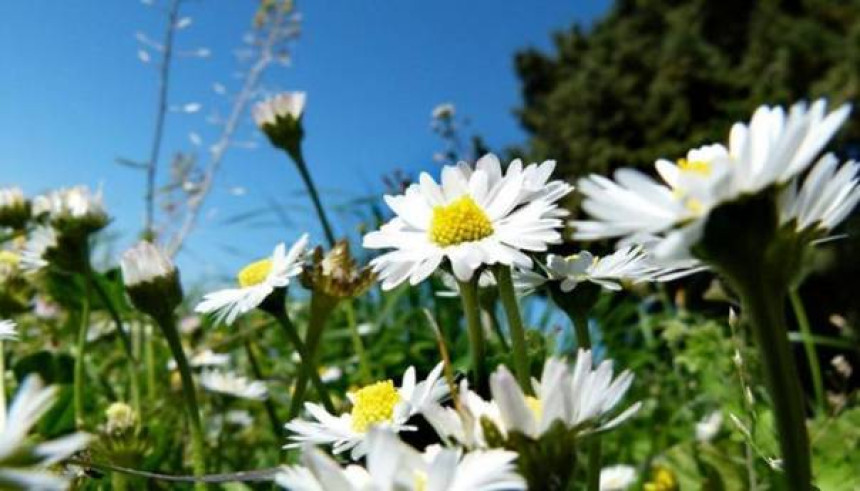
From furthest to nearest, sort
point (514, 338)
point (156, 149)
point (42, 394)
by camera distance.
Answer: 1. point (156, 149)
2. point (514, 338)
3. point (42, 394)

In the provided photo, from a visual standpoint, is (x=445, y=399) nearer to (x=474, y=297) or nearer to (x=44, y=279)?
(x=474, y=297)

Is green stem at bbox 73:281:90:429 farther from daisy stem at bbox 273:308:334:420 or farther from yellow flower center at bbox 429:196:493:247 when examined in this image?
yellow flower center at bbox 429:196:493:247

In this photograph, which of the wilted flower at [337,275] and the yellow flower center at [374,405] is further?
the wilted flower at [337,275]

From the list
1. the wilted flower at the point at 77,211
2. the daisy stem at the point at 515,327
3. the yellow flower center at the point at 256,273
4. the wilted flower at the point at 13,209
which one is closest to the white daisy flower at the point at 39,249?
the wilted flower at the point at 77,211

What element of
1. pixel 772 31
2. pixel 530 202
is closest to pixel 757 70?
pixel 772 31

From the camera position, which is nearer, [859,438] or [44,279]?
[859,438]

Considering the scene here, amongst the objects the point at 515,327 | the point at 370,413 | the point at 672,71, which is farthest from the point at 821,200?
the point at 672,71

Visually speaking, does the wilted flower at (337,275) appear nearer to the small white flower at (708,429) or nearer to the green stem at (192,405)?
the green stem at (192,405)
